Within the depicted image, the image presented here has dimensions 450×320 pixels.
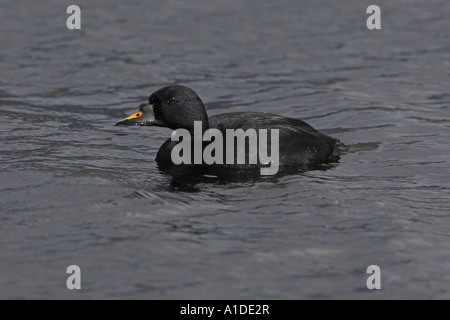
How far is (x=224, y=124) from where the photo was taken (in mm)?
11023

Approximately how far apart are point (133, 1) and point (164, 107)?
33.6 feet

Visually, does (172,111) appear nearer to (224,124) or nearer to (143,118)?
(143,118)

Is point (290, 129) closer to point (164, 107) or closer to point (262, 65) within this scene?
point (164, 107)

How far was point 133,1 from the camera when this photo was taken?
20.9 m

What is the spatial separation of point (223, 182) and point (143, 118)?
1.51m

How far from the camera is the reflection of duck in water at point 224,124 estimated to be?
428 inches

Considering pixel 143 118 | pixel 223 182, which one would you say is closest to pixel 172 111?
pixel 143 118

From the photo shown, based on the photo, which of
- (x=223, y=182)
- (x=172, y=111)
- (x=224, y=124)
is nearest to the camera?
(x=223, y=182)

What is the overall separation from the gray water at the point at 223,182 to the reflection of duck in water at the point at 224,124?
0.25m

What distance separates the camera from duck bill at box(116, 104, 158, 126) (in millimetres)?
11180

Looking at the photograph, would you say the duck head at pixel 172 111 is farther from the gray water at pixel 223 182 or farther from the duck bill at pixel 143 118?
the gray water at pixel 223 182

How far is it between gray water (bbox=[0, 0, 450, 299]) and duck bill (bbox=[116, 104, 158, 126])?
54 centimetres

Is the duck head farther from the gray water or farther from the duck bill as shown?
the gray water
